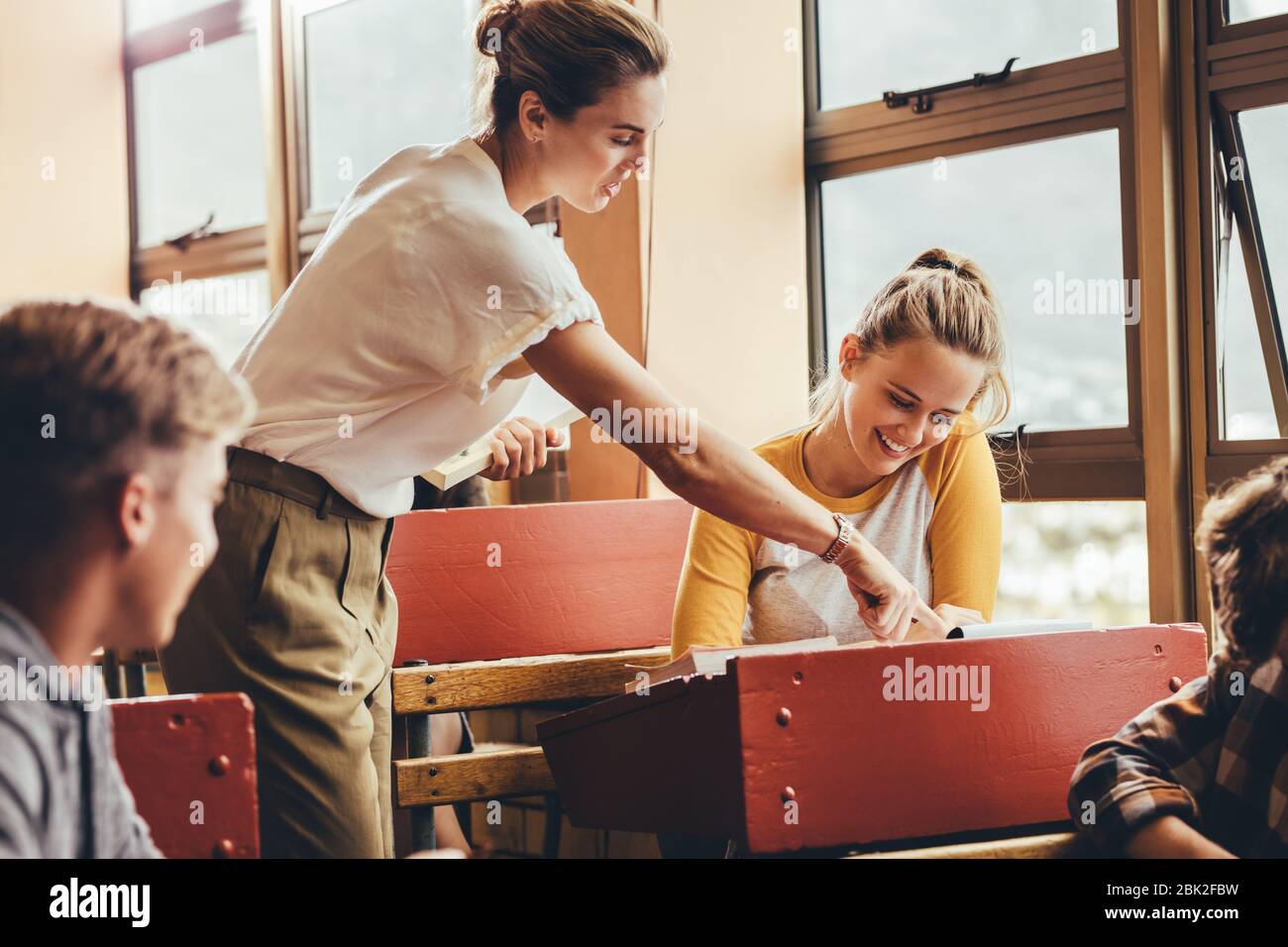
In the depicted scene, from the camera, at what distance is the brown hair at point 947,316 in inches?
70.4

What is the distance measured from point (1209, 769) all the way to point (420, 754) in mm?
1281

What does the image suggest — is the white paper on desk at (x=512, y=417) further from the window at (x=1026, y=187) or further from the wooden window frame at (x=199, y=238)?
the wooden window frame at (x=199, y=238)

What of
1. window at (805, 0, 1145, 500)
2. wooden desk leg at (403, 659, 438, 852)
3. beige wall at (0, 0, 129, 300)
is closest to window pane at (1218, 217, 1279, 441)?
window at (805, 0, 1145, 500)

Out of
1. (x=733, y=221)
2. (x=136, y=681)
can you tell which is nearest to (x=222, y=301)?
(x=136, y=681)

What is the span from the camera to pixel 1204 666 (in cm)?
134

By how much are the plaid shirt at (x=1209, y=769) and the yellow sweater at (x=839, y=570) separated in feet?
1.94

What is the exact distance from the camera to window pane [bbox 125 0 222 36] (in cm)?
445

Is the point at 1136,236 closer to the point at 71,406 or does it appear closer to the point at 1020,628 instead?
the point at 1020,628

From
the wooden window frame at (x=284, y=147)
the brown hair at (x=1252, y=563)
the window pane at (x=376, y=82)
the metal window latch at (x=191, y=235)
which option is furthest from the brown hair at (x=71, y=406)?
the metal window latch at (x=191, y=235)
